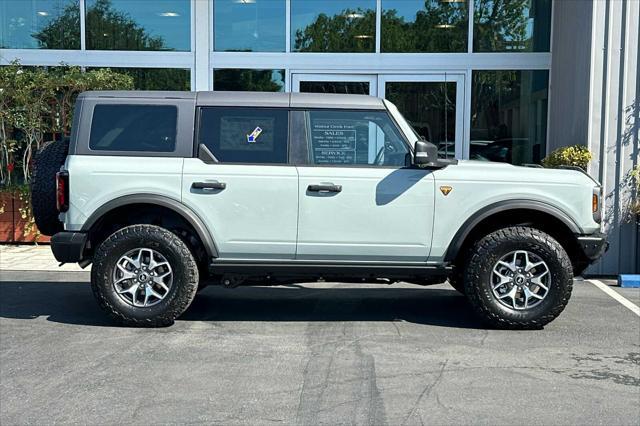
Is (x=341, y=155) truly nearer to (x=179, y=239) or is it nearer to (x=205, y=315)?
(x=179, y=239)

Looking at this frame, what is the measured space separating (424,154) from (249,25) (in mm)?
6896

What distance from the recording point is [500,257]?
241 inches

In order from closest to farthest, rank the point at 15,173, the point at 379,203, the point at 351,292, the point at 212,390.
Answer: the point at 212,390 → the point at 379,203 → the point at 351,292 → the point at 15,173

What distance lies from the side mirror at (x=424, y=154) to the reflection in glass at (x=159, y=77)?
6.97 m

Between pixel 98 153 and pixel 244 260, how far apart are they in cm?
156

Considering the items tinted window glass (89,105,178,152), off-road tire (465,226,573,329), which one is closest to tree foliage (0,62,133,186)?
tinted window glass (89,105,178,152)

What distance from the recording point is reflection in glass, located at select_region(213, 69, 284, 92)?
39.3 ft

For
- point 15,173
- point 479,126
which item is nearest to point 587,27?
point 479,126

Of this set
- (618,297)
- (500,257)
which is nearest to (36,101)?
(500,257)

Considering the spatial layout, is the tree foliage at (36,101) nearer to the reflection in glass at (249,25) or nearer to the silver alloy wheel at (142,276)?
the reflection in glass at (249,25)

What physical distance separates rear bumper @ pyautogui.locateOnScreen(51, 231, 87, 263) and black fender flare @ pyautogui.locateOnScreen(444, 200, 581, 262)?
3.14m

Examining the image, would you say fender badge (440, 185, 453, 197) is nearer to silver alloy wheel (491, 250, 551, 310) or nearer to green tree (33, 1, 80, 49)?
silver alloy wheel (491, 250, 551, 310)

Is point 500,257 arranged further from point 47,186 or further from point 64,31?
point 64,31

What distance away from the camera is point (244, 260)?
20.4 feet
